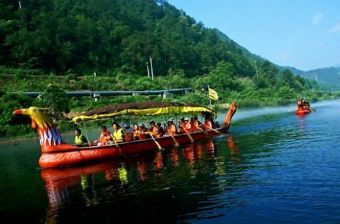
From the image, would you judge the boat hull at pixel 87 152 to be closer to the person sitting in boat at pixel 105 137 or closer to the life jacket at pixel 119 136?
the life jacket at pixel 119 136

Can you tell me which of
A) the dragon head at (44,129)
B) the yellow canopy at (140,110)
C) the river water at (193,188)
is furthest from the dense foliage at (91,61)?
the river water at (193,188)

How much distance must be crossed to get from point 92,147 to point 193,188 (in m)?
11.1

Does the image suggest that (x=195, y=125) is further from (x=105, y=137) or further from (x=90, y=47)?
(x=90, y=47)

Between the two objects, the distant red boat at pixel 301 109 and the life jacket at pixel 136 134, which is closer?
the life jacket at pixel 136 134

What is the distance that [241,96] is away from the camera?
135625 millimetres

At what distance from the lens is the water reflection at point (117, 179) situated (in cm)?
1716

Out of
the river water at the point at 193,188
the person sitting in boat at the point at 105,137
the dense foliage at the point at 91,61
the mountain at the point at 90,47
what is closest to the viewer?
the river water at the point at 193,188

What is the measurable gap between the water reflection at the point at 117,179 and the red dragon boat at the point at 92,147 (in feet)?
1.98

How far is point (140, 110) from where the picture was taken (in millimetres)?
31266

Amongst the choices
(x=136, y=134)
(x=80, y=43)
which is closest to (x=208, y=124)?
(x=136, y=134)

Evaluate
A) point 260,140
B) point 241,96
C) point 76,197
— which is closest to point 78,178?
point 76,197

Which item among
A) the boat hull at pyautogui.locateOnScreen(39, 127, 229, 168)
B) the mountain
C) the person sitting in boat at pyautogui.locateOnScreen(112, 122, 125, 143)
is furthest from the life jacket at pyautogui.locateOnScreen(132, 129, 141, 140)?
the mountain

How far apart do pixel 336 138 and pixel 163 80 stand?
103077 mm

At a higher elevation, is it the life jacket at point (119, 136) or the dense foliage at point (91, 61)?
the dense foliage at point (91, 61)
